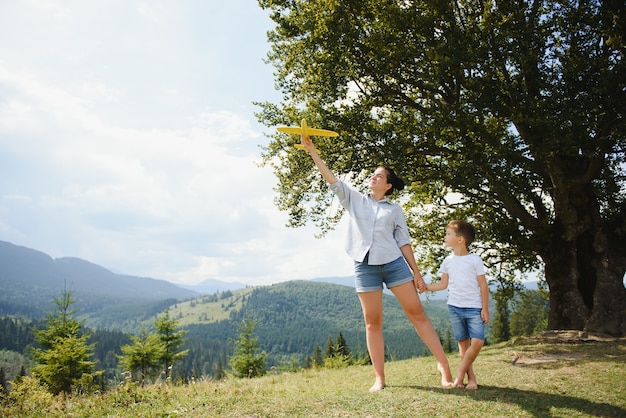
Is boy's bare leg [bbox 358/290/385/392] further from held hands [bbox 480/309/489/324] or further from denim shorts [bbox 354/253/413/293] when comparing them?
held hands [bbox 480/309/489/324]

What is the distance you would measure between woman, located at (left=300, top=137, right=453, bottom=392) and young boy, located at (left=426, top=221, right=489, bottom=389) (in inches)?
13.3

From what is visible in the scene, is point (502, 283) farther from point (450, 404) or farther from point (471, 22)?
point (450, 404)

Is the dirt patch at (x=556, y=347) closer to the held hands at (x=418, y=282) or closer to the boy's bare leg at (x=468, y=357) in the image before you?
the boy's bare leg at (x=468, y=357)

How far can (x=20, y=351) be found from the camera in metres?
198

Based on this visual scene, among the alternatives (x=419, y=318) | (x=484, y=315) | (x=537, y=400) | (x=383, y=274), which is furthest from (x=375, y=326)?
(x=537, y=400)

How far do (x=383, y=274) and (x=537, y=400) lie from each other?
2.58m

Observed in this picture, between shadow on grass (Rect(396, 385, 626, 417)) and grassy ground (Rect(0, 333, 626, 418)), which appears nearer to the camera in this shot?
grassy ground (Rect(0, 333, 626, 418))

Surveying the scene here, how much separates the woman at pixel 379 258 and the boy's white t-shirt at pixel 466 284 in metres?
0.43

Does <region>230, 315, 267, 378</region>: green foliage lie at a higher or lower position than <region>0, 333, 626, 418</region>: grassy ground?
lower

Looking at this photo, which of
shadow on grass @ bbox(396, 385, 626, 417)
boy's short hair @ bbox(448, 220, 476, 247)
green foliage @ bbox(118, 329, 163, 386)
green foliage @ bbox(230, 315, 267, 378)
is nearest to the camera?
shadow on grass @ bbox(396, 385, 626, 417)

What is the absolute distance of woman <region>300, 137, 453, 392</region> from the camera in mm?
6055

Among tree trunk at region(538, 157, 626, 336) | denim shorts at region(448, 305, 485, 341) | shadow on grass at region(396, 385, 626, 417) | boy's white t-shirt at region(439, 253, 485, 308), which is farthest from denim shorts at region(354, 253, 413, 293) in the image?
tree trunk at region(538, 157, 626, 336)

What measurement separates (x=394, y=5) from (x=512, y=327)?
253 ft

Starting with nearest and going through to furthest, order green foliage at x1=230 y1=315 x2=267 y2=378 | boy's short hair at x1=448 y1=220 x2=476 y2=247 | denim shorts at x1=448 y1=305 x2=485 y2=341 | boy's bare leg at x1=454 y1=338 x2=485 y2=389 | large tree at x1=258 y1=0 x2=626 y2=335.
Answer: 1. boy's bare leg at x1=454 y1=338 x2=485 y2=389
2. denim shorts at x1=448 y1=305 x2=485 y2=341
3. boy's short hair at x1=448 y1=220 x2=476 y2=247
4. large tree at x1=258 y1=0 x2=626 y2=335
5. green foliage at x1=230 y1=315 x2=267 y2=378
